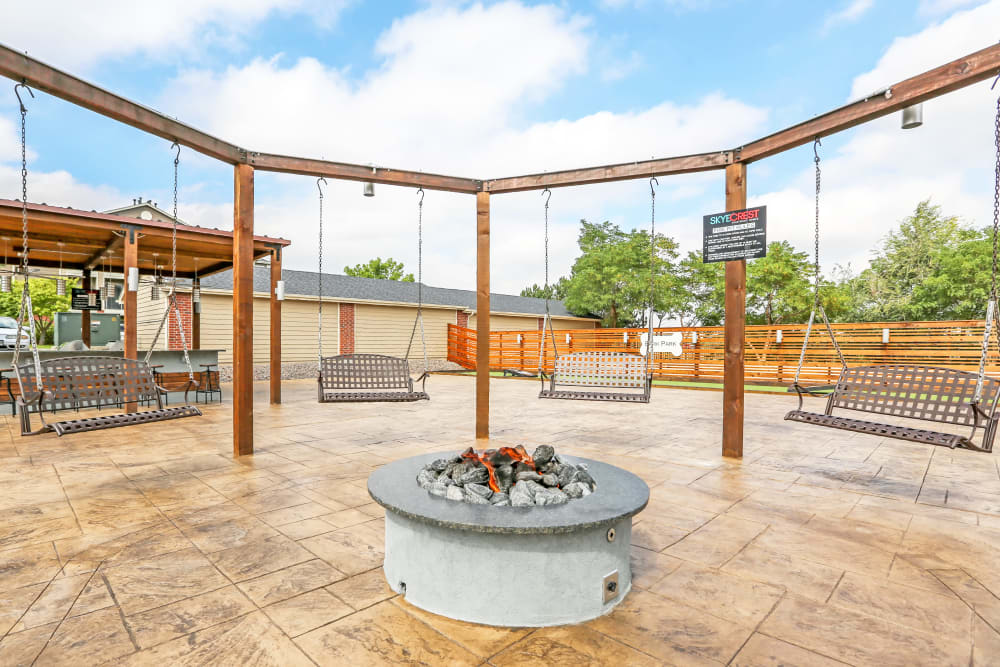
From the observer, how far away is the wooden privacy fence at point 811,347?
10.8 m

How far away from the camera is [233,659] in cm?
166

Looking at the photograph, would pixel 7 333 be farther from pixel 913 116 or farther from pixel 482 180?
pixel 913 116

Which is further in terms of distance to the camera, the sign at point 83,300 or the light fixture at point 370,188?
the sign at point 83,300

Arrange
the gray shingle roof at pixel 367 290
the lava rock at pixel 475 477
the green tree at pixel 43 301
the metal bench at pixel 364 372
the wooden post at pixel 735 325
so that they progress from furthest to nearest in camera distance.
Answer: the green tree at pixel 43 301
the gray shingle roof at pixel 367 290
the metal bench at pixel 364 372
the wooden post at pixel 735 325
the lava rock at pixel 475 477

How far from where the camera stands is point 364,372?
20.2ft

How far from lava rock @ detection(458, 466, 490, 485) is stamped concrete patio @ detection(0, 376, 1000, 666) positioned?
0.44 m

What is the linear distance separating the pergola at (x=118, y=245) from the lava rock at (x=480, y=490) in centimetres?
518

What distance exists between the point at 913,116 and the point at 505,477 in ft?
12.5

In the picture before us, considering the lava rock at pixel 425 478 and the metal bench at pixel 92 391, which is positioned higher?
the metal bench at pixel 92 391

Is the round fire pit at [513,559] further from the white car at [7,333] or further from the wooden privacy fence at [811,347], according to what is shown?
the white car at [7,333]

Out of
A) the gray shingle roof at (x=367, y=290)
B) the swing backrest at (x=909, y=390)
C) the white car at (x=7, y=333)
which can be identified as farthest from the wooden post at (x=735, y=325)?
the white car at (x=7, y=333)

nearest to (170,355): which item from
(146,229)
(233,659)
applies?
(146,229)

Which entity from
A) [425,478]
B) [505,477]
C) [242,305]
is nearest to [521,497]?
[505,477]

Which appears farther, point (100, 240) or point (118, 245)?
point (118, 245)
